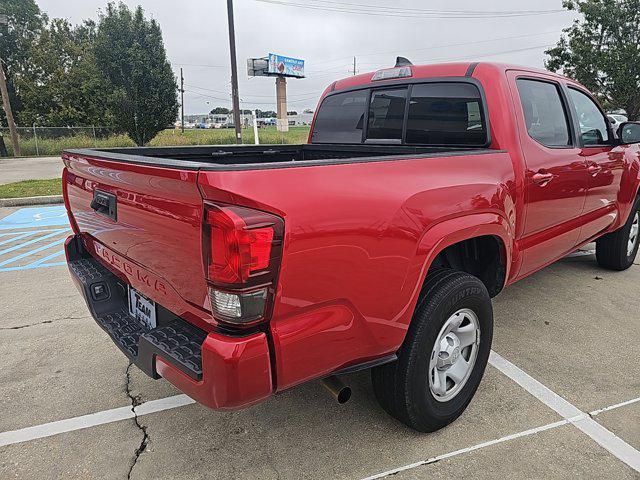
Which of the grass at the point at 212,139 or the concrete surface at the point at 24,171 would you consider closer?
the concrete surface at the point at 24,171

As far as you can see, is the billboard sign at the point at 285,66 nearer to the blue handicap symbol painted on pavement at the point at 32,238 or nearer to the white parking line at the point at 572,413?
the blue handicap symbol painted on pavement at the point at 32,238

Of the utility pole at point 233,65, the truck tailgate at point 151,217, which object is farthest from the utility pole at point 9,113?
the truck tailgate at point 151,217

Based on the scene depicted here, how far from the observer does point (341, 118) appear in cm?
404

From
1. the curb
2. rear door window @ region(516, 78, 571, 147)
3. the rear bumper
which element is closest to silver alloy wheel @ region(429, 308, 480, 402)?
the rear bumper

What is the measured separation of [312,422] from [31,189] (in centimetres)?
1063

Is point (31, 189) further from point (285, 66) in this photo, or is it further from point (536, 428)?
point (285, 66)

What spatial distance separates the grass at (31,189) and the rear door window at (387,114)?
8.86 m

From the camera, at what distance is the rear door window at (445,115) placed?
9.88 ft

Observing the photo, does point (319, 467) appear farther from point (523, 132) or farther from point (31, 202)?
point (31, 202)

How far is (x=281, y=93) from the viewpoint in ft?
205

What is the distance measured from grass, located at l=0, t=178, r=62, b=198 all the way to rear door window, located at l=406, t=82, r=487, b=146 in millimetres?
9324

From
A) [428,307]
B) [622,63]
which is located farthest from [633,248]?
[622,63]

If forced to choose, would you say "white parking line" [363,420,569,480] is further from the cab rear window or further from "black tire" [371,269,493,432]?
the cab rear window

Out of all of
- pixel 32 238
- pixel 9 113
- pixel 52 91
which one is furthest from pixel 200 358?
pixel 52 91
